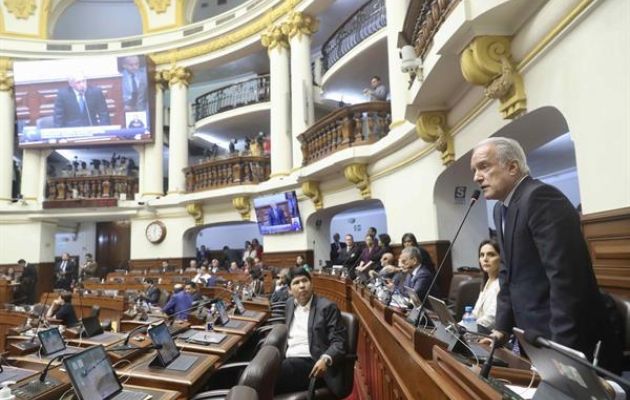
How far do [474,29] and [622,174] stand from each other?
1.33m

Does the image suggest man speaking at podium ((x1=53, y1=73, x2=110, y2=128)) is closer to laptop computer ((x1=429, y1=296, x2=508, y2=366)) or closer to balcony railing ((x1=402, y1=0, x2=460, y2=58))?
balcony railing ((x1=402, y1=0, x2=460, y2=58))

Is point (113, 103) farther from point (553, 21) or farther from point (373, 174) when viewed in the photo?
point (553, 21)

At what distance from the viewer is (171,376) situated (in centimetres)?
212

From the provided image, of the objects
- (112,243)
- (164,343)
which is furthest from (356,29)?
(112,243)

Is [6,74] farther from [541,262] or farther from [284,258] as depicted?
[541,262]

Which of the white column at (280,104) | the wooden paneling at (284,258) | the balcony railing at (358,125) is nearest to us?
the balcony railing at (358,125)

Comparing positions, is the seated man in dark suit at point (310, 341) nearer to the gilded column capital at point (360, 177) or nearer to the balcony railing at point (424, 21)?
the balcony railing at point (424, 21)

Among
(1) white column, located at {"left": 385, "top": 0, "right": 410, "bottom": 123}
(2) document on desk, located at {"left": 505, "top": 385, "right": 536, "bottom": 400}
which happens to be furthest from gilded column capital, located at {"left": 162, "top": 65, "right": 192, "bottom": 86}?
(2) document on desk, located at {"left": 505, "top": 385, "right": 536, "bottom": 400}

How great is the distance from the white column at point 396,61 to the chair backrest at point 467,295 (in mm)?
2723

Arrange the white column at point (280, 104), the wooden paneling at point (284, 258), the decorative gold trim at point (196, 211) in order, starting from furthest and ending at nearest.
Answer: the decorative gold trim at point (196, 211) → the white column at point (280, 104) → the wooden paneling at point (284, 258)

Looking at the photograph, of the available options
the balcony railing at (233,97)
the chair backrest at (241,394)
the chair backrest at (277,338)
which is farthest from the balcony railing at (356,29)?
the chair backrest at (241,394)

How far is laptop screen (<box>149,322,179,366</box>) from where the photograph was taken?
7.66 ft

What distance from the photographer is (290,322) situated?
3002 millimetres

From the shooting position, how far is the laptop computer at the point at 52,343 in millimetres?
2703
